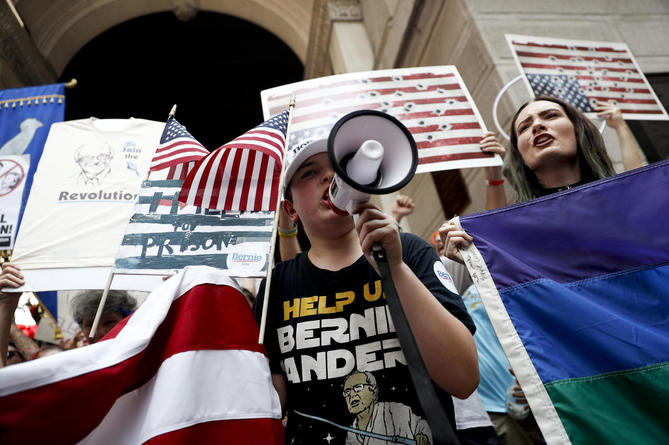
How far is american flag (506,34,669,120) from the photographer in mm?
3621

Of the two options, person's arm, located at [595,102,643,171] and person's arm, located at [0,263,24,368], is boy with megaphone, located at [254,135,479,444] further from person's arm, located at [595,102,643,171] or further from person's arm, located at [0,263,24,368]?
person's arm, located at [595,102,643,171]

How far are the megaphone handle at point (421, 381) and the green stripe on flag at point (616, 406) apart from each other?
35.2 inches

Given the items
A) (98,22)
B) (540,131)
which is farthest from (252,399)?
(98,22)

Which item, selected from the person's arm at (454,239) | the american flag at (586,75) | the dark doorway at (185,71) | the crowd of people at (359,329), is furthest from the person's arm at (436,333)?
the dark doorway at (185,71)

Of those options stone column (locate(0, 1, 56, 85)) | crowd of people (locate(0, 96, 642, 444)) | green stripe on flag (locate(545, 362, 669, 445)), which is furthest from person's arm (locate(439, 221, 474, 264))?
stone column (locate(0, 1, 56, 85))

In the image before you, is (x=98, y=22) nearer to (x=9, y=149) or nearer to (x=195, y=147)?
(x=9, y=149)

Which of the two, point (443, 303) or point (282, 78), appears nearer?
point (443, 303)

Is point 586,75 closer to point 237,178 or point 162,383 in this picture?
point 237,178

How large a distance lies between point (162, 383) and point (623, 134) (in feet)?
11.6

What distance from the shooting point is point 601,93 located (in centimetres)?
371

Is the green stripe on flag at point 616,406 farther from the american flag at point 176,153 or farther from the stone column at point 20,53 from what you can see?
the stone column at point 20,53

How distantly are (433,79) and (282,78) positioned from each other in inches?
331

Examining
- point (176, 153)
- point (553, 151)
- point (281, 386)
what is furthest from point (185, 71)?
point (281, 386)

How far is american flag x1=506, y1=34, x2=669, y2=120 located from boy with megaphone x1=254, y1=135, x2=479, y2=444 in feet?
8.69
